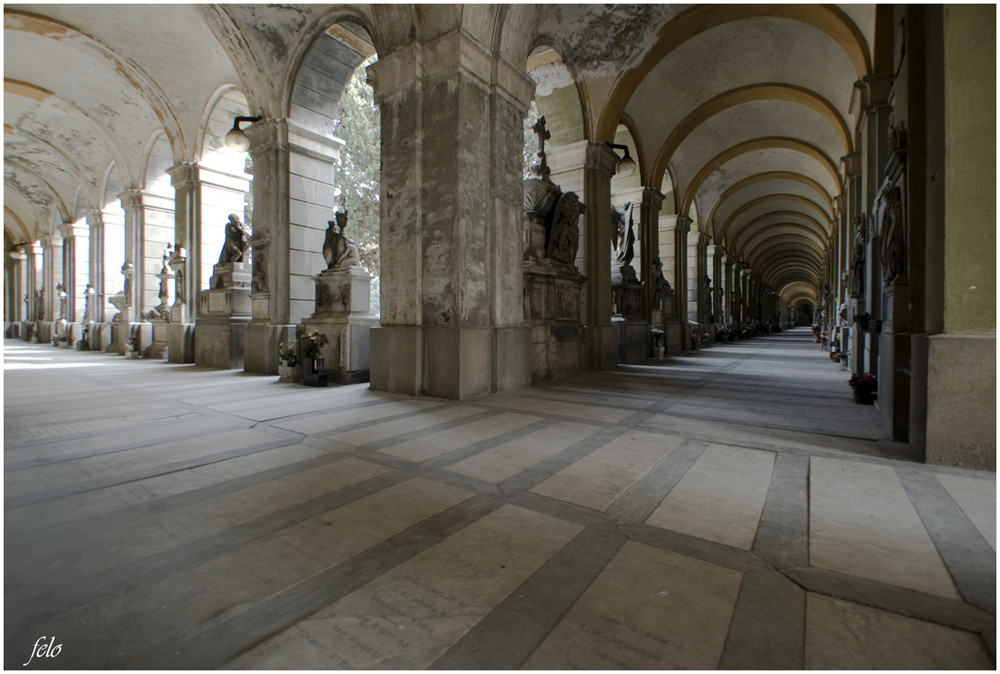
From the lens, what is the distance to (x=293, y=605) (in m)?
1.78

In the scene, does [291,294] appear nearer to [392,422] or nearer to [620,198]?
[392,422]

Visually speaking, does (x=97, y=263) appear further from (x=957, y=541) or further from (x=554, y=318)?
(x=957, y=541)

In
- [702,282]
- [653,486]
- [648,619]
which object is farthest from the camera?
[702,282]

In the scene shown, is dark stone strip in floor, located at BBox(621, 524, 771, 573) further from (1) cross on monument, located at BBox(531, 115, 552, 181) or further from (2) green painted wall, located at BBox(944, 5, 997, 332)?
(1) cross on monument, located at BBox(531, 115, 552, 181)

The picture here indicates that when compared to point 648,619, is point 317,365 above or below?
above

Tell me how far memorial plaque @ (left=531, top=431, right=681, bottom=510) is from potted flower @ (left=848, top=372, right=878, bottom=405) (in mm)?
3777

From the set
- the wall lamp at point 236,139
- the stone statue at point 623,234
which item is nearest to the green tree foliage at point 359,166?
the wall lamp at point 236,139

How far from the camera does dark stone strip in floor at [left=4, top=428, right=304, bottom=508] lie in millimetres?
2881

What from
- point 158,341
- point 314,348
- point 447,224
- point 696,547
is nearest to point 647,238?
point 447,224

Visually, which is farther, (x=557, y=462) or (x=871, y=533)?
(x=557, y=462)

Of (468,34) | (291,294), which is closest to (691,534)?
(468,34)

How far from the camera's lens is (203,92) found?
11.7 meters

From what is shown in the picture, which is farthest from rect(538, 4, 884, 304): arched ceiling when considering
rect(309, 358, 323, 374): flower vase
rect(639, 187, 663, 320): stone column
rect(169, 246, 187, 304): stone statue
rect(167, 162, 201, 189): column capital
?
rect(169, 246, 187, 304): stone statue

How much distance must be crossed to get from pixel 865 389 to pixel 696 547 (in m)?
5.61
